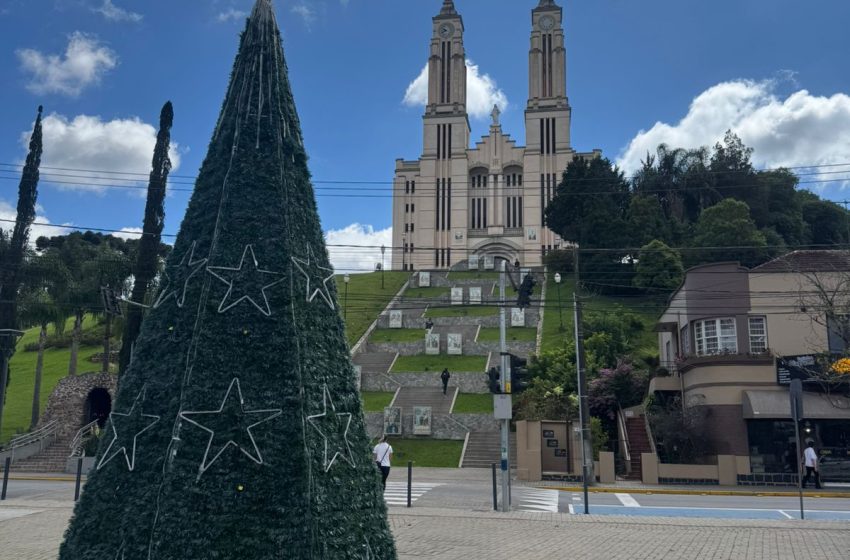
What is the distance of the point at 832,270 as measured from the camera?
88.2ft

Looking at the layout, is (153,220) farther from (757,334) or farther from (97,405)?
(757,334)

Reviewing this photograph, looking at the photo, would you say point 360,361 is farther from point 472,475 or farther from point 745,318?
point 745,318

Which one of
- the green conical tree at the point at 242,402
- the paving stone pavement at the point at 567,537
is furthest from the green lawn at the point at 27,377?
the green conical tree at the point at 242,402

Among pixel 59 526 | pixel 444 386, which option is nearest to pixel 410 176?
pixel 444 386

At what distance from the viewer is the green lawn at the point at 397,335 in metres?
51.2

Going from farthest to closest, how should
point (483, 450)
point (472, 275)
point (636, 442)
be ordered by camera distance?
point (472, 275), point (483, 450), point (636, 442)

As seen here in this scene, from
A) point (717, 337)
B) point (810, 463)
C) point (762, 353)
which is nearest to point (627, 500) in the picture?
point (810, 463)

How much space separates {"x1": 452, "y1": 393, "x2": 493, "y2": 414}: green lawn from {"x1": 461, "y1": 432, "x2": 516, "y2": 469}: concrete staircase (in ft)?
7.68

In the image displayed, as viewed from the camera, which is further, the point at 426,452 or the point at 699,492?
the point at 426,452

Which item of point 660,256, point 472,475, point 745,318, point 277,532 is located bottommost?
point 472,475

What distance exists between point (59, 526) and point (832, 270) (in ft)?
86.4

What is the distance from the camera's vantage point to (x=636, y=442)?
28.9 metres

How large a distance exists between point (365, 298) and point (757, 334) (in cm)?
4223

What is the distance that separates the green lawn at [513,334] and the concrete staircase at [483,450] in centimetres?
1507
